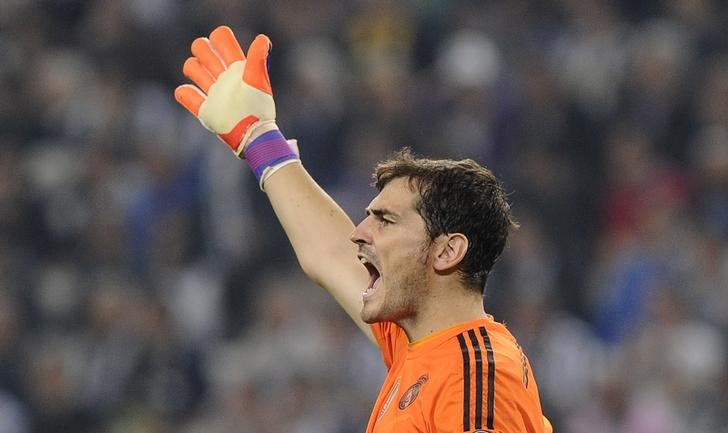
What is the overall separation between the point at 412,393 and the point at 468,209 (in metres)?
0.45

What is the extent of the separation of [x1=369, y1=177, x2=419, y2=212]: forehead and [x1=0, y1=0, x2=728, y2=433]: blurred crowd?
13.3 ft

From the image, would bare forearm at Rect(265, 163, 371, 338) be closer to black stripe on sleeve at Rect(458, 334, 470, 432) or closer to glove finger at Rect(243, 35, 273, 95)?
glove finger at Rect(243, 35, 273, 95)

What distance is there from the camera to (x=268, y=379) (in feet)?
26.9

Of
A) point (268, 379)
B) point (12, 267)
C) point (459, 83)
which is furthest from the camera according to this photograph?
point (459, 83)

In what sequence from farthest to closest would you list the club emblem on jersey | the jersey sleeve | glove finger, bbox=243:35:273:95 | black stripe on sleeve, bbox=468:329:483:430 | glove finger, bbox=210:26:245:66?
1. glove finger, bbox=210:26:245:66
2. glove finger, bbox=243:35:273:95
3. the jersey sleeve
4. the club emblem on jersey
5. black stripe on sleeve, bbox=468:329:483:430

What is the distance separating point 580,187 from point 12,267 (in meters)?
3.39

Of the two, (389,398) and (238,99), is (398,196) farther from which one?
(238,99)

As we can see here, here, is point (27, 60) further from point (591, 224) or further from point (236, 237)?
point (591, 224)

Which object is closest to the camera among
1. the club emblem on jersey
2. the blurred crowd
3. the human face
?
the club emblem on jersey

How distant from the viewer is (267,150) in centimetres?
414

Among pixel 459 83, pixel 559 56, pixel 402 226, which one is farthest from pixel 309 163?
pixel 402 226

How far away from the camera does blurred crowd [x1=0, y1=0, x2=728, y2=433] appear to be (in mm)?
8141

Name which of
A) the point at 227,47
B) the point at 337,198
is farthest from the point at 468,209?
the point at 337,198

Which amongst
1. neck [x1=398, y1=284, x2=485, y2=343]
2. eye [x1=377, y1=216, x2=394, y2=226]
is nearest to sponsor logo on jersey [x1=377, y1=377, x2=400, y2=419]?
neck [x1=398, y1=284, x2=485, y2=343]
